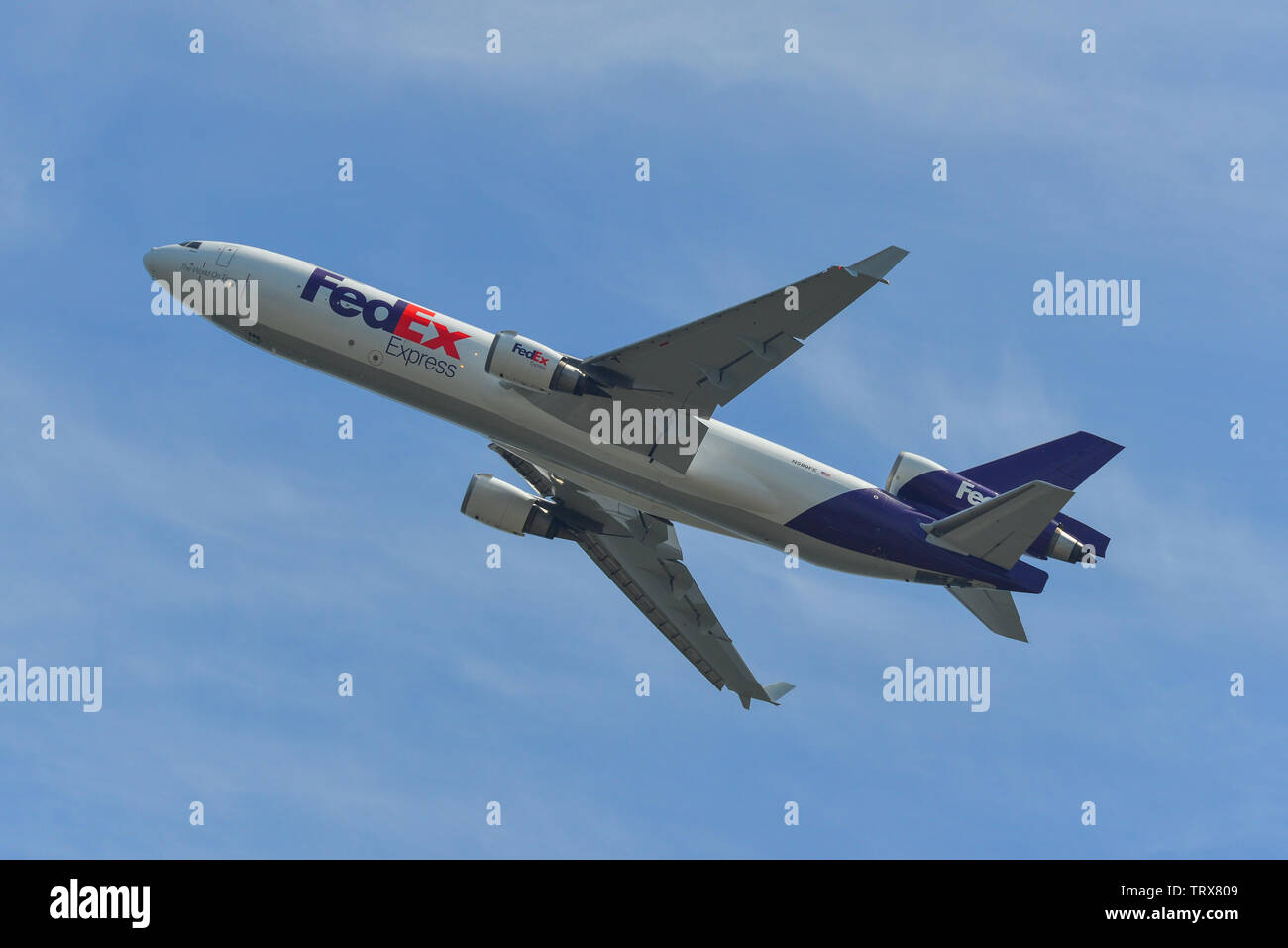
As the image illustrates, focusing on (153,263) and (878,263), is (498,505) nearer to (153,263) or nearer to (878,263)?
(153,263)

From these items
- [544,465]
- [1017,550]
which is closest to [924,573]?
[1017,550]

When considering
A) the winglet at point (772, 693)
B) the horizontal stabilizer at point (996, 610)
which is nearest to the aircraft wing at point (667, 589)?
the winglet at point (772, 693)

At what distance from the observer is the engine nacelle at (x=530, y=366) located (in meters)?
41.6

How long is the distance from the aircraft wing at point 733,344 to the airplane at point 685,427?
0.05 metres

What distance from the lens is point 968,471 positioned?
47875 mm

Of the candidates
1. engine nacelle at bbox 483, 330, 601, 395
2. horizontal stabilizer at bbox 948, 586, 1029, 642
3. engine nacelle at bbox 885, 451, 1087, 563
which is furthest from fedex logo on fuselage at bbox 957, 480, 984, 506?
engine nacelle at bbox 483, 330, 601, 395

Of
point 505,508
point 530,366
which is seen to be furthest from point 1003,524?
point 505,508

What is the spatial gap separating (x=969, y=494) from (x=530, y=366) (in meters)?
16.2

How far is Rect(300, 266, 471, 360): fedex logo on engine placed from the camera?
43062 millimetres

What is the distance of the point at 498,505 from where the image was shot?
4900 cm

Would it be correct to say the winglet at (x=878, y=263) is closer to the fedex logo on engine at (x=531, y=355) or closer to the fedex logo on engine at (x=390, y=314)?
the fedex logo on engine at (x=531, y=355)

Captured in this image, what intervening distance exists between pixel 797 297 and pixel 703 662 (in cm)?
1843

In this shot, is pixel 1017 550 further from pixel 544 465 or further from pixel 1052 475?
pixel 544 465

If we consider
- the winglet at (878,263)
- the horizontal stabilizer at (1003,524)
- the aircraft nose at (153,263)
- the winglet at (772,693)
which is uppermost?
the aircraft nose at (153,263)
